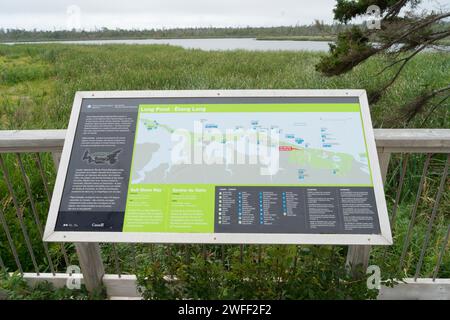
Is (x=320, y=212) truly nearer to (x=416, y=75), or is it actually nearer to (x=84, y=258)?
(x=84, y=258)

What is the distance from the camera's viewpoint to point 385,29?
5.48 m

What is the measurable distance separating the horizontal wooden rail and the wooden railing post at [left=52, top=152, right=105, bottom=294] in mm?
640

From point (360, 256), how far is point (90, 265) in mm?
1646

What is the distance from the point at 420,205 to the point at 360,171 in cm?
272

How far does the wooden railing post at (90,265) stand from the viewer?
2.38 m

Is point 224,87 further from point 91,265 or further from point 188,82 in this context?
point 91,265

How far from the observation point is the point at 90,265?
2.45m

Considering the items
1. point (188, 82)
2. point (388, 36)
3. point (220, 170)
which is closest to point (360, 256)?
point (220, 170)

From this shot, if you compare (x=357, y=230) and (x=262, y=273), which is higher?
(x=357, y=230)

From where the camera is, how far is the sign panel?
1.80 meters

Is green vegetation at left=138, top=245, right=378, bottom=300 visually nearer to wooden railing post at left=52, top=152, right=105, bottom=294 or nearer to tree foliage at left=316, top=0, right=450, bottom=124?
wooden railing post at left=52, top=152, right=105, bottom=294

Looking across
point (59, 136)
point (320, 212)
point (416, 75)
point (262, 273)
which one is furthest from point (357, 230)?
point (416, 75)

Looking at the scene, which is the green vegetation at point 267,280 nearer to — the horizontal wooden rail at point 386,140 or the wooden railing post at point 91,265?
the wooden railing post at point 91,265

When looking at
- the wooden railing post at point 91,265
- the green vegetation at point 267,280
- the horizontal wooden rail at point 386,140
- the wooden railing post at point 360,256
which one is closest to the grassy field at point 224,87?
the wooden railing post at point 91,265
